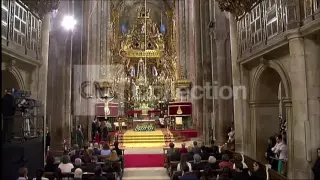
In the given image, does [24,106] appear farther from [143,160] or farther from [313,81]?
[313,81]

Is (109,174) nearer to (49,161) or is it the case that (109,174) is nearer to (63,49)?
(49,161)

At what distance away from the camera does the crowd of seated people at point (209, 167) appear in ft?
22.7

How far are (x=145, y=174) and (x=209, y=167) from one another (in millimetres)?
4585

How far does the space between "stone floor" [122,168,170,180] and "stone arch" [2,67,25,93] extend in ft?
17.5

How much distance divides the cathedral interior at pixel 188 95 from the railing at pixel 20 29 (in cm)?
4

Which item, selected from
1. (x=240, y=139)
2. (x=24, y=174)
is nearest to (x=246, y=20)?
(x=240, y=139)

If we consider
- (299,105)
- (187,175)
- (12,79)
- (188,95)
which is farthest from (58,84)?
(188,95)

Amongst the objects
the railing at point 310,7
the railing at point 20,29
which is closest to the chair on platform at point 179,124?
the railing at point 20,29

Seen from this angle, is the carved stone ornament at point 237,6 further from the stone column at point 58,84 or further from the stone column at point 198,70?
the stone column at point 58,84

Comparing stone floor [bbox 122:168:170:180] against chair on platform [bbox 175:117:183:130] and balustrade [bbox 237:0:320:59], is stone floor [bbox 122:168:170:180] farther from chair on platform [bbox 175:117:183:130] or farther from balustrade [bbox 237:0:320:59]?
chair on platform [bbox 175:117:183:130]

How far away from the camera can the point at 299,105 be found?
27.8 ft

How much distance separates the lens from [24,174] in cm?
677

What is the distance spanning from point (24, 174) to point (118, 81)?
25640mm

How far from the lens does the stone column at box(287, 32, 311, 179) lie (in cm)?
835
